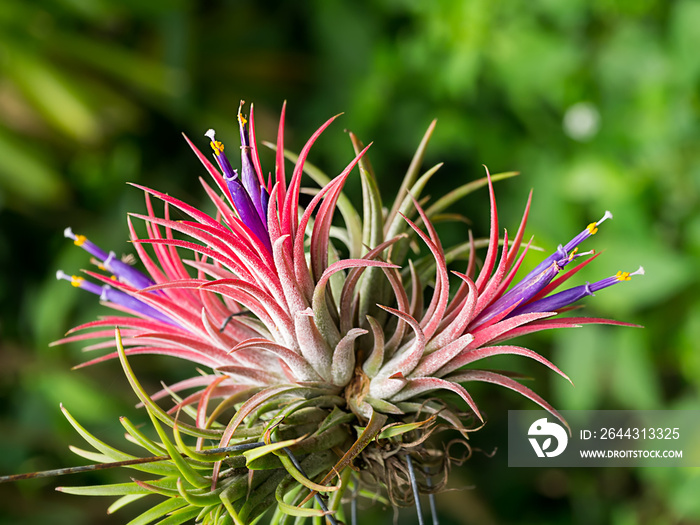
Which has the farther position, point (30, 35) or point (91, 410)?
point (30, 35)

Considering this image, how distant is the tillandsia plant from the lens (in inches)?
17.9

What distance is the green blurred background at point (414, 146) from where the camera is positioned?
5.36ft

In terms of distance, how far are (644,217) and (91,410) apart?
1746 millimetres

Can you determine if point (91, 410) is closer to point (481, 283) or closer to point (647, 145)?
point (481, 283)

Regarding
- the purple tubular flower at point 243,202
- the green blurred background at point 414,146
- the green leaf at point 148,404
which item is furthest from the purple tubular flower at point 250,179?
the green blurred background at point 414,146

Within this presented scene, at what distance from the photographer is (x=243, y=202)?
472 mm

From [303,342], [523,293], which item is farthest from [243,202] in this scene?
[523,293]

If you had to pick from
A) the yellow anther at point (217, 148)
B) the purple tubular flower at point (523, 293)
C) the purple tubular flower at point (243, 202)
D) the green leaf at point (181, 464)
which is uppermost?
the yellow anther at point (217, 148)

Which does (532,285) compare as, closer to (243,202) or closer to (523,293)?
(523,293)

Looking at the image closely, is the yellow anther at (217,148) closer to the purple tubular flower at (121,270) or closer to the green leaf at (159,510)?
the purple tubular flower at (121,270)

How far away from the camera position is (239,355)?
1.69 ft

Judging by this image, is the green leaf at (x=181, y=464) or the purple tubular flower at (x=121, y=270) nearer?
the green leaf at (x=181, y=464)

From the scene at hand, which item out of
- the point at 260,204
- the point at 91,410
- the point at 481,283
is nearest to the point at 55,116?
the point at 91,410

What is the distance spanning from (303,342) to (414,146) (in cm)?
163
